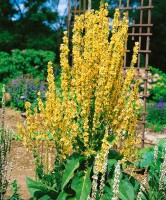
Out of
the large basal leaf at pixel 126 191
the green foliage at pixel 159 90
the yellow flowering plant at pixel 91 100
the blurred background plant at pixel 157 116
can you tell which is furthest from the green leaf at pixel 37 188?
the green foliage at pixel 159 90

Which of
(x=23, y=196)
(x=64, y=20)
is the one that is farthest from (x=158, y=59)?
(x=23, y=196)

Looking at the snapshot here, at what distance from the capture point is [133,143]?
311 cm

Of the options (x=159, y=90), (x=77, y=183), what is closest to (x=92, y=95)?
(x=77, y=183)

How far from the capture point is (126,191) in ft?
9.91

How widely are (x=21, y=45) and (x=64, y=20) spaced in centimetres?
489

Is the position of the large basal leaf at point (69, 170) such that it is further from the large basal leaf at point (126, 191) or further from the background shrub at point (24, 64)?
the background shrub at point (24, 64)

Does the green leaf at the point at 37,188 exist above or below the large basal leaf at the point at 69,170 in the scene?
below

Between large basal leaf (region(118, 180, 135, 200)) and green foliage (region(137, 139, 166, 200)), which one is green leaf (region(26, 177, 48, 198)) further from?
green foliage (region(137, 139, 166, 200))

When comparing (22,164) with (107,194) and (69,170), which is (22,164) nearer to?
(69,170)

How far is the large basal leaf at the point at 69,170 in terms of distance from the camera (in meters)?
3.00

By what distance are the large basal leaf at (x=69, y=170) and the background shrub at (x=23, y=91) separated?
23.8 ft

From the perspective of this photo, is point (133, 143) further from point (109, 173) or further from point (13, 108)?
point (13, 108)

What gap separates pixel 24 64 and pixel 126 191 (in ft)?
36.6

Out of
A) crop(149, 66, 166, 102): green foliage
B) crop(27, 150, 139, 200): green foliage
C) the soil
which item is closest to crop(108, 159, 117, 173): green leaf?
crop(27, 150, 139, 200): green foliage
